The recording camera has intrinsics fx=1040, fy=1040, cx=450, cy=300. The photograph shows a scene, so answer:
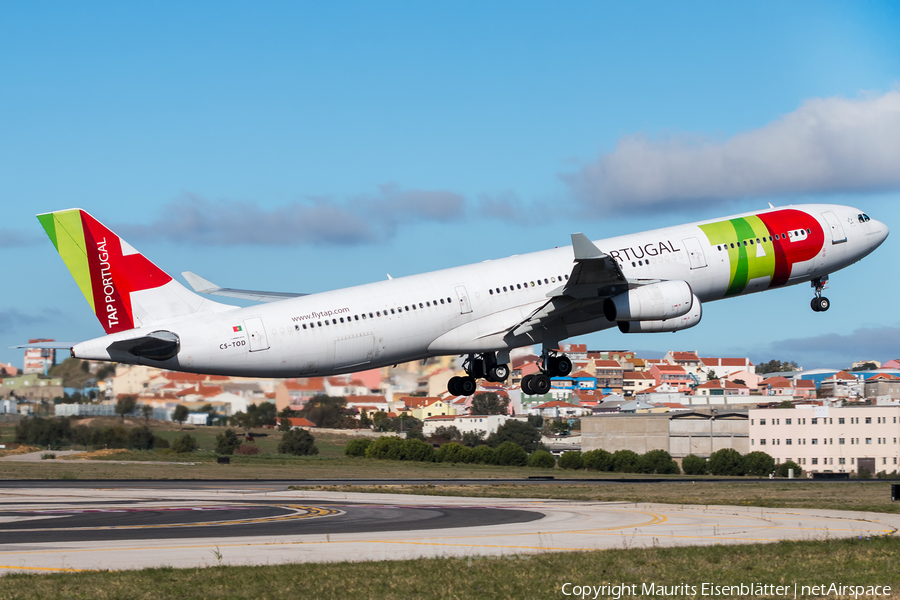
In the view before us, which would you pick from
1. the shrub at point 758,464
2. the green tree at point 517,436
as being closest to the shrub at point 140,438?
the green tree at point 517,436

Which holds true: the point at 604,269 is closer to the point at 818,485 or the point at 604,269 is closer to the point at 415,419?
the point at 818,485

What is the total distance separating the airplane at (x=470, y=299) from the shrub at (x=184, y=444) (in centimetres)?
3485

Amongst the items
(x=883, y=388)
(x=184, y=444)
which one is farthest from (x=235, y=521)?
(x=883, y=388)

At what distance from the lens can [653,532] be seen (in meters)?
30.4

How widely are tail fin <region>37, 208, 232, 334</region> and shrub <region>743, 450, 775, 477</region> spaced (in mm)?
94412

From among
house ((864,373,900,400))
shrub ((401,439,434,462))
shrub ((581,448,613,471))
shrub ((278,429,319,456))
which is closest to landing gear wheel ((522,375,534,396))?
shrub ((278,429,319,456))

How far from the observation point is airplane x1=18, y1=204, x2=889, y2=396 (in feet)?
140

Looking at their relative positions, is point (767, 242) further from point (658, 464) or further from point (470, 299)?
point (658, 464)

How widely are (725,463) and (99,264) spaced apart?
3755 inches

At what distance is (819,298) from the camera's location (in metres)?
58.4

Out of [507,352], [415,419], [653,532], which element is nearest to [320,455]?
[415,419]

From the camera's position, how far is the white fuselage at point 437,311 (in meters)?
43.8

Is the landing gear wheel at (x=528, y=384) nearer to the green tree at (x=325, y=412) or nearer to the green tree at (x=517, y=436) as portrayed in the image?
the green tree at (x=325, y=412)

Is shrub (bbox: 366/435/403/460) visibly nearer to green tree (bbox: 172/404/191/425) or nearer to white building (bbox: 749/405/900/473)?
green tree (bbox: 172/404/191/425)
